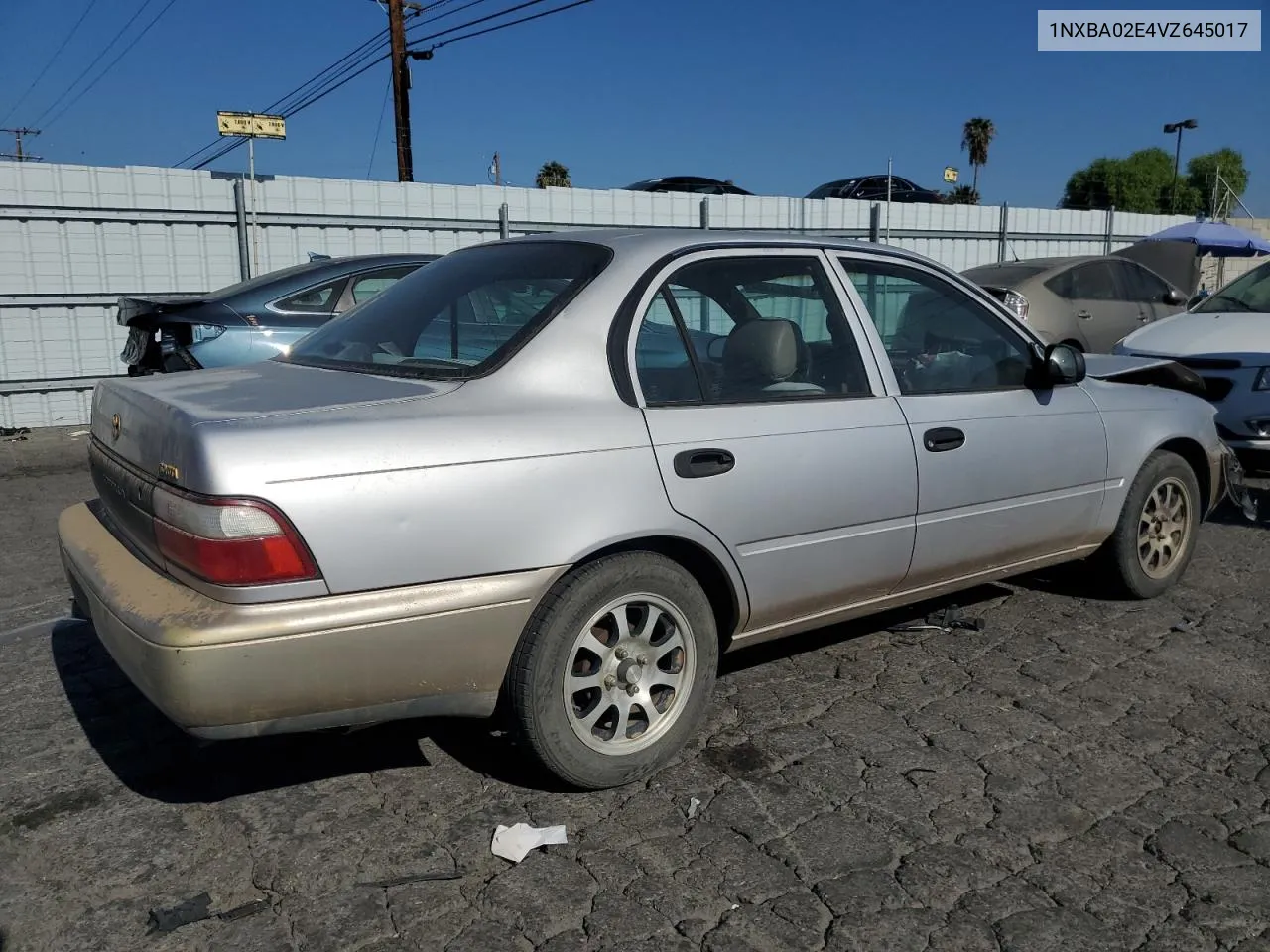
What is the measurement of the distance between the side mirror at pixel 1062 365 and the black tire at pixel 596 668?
5.94ft

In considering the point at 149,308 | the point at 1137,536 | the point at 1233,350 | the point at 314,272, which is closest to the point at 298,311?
the point at 314,272

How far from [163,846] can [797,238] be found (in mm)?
2710

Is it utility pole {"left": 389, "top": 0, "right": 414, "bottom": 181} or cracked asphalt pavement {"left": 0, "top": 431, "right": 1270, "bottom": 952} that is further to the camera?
utility pole {"left": 389, "top": 0, "right": 414, "bottom": 181}

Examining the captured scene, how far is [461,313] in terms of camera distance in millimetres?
3432

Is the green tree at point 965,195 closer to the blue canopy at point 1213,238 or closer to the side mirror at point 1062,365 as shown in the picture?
the blue canopy at point 1213,238

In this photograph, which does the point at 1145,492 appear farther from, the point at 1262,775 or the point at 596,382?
the point at 596,382

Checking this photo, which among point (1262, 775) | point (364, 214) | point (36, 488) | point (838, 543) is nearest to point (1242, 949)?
point (1262, 775)

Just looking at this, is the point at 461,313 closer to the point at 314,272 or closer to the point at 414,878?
the point at 414,878

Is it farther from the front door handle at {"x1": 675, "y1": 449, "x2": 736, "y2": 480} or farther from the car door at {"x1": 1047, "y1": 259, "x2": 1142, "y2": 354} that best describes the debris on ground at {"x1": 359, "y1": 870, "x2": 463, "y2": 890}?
the car door at {"x1": 1047, "y1": 259, "x2": 1142, "y2": 354}

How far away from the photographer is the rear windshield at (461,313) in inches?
124

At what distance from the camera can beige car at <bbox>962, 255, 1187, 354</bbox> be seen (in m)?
10.1

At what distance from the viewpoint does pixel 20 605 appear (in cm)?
484

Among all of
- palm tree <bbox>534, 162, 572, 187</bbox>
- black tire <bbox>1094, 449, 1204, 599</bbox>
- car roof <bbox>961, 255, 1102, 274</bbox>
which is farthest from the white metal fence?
palm tree <bbox>534, 162, 572, 187</bbox>

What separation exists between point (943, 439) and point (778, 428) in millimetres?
758
